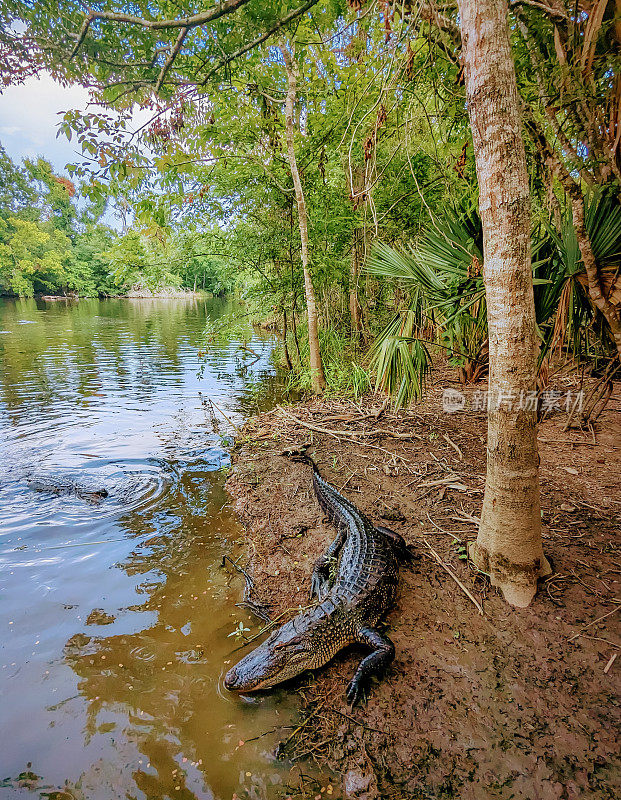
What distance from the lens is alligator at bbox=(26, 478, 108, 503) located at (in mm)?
4516

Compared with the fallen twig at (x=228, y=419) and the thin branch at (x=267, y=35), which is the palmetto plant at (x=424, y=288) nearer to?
the thin branch at (x=267, y=35)

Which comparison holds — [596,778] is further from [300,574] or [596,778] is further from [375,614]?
[300,574]

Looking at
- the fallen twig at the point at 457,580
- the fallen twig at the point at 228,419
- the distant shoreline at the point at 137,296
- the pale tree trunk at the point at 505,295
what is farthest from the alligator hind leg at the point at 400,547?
the distant shoreline at the point at 137,296

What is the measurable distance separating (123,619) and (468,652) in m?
2.41

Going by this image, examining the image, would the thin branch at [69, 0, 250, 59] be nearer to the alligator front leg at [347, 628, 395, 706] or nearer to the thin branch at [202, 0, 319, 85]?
the thin branch at [202, 0, 319, 85]

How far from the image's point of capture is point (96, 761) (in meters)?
1.88

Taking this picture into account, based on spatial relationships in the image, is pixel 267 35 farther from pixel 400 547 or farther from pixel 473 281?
pixel 400 547

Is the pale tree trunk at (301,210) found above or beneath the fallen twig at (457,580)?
above

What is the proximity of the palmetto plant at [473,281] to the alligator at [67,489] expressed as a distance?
3.61 m

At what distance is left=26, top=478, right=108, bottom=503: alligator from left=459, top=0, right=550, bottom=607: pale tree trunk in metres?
4.30

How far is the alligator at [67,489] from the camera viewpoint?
14.8 ft

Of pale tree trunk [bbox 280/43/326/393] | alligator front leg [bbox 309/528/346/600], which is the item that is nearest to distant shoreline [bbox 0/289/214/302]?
pale tree trunk [bbox 280/43/326/393]

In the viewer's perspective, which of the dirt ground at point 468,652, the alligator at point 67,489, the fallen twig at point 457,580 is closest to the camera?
the dirt ground at point 468,652

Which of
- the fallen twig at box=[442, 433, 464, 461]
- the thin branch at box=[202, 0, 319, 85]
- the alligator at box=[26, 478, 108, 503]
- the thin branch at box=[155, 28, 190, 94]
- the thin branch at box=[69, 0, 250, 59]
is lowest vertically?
the alligator at box=[26, 478, 108, 503]
